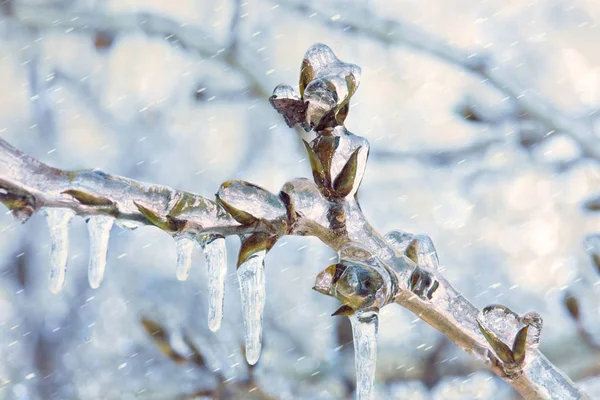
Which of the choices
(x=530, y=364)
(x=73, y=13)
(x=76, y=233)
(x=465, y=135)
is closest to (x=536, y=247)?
(x=465, y=135)

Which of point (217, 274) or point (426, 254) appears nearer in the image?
point (217, 274)

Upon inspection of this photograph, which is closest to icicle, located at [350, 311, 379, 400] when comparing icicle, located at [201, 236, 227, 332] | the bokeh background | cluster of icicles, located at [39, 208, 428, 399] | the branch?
cluster of icicles, located at [39, 208, 428, 399]

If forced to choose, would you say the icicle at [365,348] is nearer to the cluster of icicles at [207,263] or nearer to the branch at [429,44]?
the cluster of icicles at [207,263]

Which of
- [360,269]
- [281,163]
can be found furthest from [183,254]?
[281,163]

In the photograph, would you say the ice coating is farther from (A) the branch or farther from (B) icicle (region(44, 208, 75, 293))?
(A) the branch

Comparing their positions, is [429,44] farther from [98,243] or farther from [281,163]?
[98,243]

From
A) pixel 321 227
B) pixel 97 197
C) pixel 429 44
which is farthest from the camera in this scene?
pixel 429 44

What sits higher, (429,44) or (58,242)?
(58,242)
